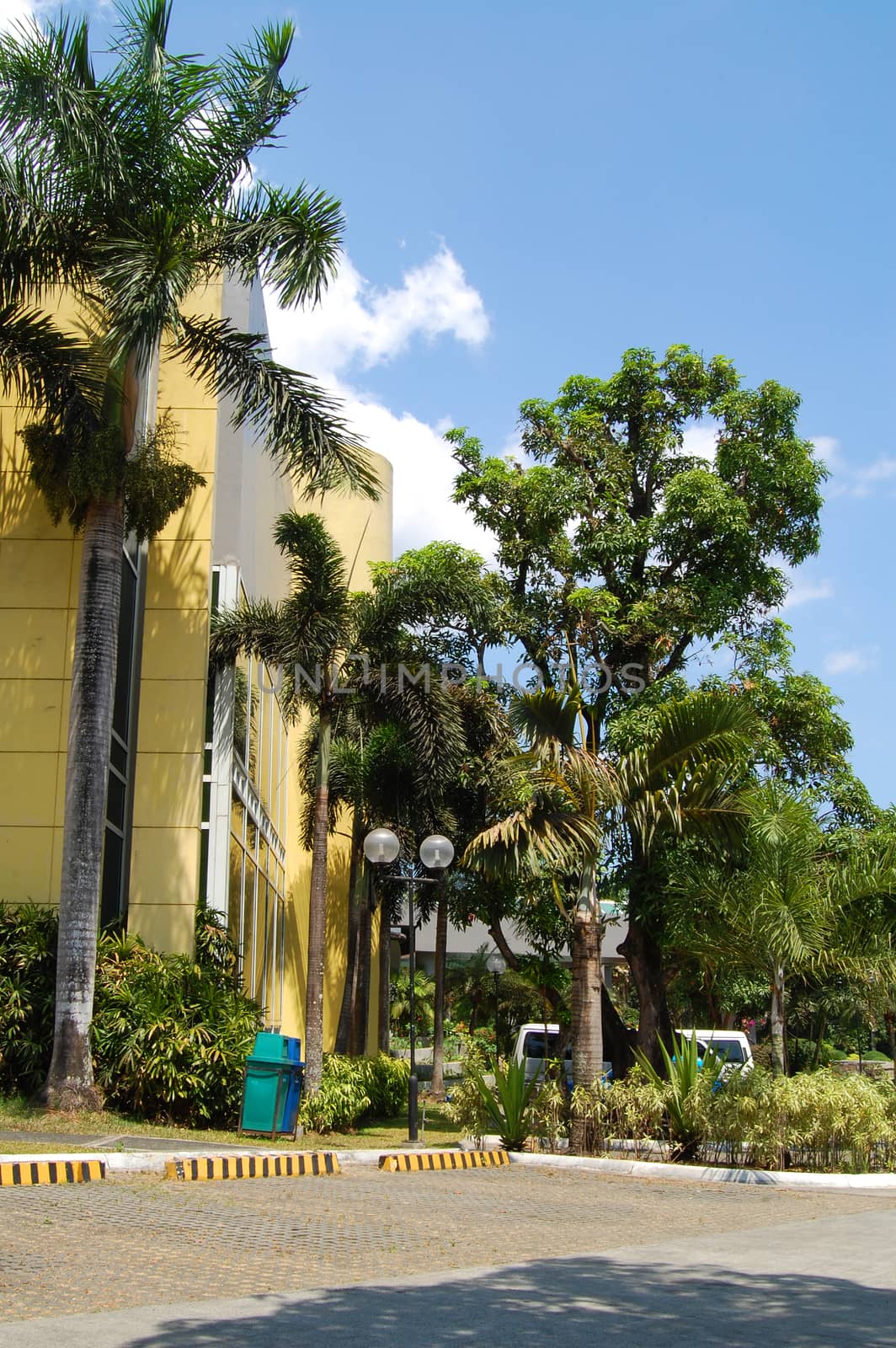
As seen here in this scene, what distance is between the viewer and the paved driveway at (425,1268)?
17.8 ft

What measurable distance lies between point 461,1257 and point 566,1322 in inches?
76.9

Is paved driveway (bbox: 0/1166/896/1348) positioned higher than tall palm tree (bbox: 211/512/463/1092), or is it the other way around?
tall palm tree (bbox: 211/512/463/1092)

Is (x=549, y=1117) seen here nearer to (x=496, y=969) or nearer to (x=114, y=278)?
(x=114, y=278)

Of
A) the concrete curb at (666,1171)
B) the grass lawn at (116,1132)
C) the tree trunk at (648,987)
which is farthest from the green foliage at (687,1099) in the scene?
the tree trunk at (648,987)

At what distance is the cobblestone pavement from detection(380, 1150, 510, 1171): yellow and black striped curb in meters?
0.37

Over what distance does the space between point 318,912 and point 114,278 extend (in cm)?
913

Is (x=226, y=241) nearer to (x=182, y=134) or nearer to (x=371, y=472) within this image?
(x=182, y=134)

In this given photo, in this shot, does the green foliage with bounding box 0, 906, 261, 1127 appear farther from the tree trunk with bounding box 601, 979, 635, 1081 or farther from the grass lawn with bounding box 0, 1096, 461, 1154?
the tree trunk with bounding box 601, 979, 635, 1081

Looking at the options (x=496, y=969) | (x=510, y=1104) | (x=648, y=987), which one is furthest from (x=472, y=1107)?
(x=496, y=969)

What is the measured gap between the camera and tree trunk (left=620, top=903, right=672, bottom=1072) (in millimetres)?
21047

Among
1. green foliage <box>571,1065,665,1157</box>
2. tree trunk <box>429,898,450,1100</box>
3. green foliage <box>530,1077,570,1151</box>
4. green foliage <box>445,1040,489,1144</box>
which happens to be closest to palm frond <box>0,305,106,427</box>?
green foliage <box>445,1040,489,1144</box>

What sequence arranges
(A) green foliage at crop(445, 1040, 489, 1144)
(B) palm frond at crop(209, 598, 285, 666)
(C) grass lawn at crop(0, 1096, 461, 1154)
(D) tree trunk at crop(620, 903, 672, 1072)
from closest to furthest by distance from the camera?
(C) grass lawn at crop(0, 1096, 461, 1154) < (A) green foliage at crop(445, 1040, 489, 1144) < (B) palm frond at crop(209, 598, 285, 666) < (D) tree trunk at crop(620, 903, 672, 1072)

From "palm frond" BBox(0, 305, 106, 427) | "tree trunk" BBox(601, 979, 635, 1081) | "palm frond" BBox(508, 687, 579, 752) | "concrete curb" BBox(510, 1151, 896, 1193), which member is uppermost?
"palm frond" BBox(0, 305, 106, 427)

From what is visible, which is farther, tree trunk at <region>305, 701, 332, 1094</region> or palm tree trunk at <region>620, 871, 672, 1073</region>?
palm tree trunk at <region>620, 871, 672, 1073</region>
